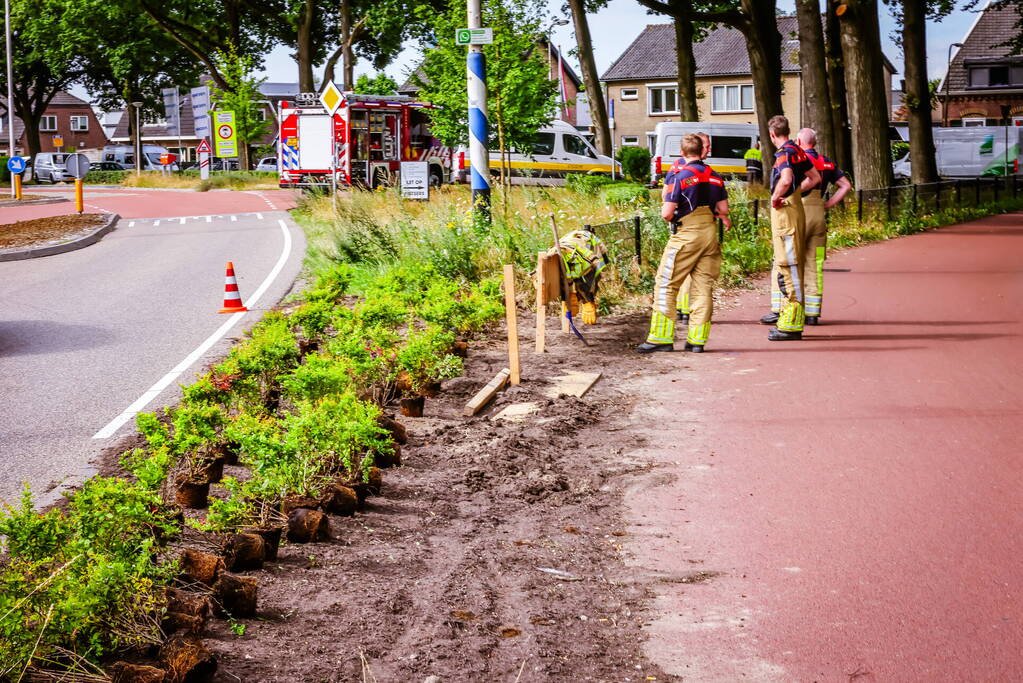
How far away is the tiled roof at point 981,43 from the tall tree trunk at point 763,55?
1944 inches

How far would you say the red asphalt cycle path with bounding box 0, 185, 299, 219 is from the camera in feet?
110

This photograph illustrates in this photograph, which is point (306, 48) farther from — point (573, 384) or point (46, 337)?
point (573, 384)

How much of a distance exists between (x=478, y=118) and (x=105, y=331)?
582 centimetres

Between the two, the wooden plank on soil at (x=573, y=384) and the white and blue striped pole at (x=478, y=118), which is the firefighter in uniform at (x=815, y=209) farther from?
the white and blue striped pole at (x=478, y=118)

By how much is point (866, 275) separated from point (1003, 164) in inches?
1416

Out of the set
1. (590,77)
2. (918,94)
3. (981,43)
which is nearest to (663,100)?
(981,43)

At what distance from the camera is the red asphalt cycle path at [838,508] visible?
427 cm

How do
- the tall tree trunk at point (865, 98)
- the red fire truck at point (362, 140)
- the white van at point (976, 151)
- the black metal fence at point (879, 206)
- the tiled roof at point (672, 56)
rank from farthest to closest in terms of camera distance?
the tiled roof at point (672, 56) < the white van at point (976, 151) < the red fire truck at point (362, 140) < the tall tree trunk at point (865, 98) < the black metal fence at point (879, 206)

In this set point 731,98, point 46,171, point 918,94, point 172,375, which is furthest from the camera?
point 731,98

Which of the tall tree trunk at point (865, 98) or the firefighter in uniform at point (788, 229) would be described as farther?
the tall tree trunk at point (865, 98)

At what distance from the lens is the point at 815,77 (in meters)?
25.9

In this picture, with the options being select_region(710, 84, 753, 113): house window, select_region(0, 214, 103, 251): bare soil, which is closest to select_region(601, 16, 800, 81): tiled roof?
select_region(710, 84, 753, 113): house window

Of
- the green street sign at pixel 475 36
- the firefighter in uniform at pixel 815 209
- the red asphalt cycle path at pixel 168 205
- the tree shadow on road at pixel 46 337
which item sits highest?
the green street sign at pixel 475 36

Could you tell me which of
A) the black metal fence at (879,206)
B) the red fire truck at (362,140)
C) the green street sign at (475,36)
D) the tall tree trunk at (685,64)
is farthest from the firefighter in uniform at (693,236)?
the red fire truck at (362,140)
